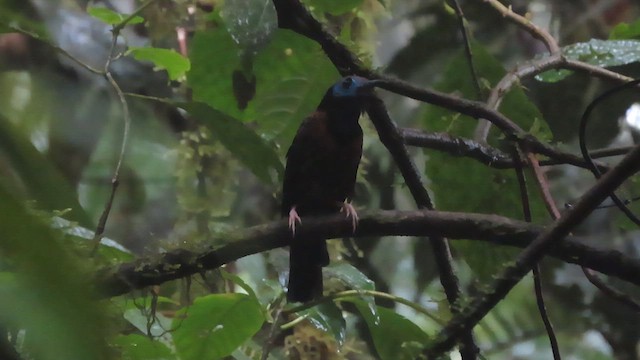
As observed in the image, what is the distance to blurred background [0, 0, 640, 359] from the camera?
6.04ft

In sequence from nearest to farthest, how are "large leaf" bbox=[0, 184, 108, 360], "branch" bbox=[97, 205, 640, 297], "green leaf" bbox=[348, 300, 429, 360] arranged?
"large leaf" bbox=[0, 184, 108, 360]
"branch" bbox=[97, 205, 640, 297]
"green leaf" bbox=[348, 300, 429, 360]

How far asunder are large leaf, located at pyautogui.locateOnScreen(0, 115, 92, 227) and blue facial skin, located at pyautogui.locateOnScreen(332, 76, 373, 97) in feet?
4.55

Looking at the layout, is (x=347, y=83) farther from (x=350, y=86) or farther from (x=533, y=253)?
(x=533, y=253)

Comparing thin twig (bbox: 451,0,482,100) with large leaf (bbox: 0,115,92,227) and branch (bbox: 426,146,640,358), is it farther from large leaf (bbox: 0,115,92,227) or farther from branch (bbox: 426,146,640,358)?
large leaf (bbox: 0,115,92,227)

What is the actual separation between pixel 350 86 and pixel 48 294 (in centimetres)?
167

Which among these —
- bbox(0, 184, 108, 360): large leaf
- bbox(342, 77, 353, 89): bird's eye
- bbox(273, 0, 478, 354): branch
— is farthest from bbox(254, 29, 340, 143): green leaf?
bbox(0, 184, 108, 360): large leaf

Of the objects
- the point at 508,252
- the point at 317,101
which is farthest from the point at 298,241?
the point at 317,101

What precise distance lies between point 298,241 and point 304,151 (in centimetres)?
74

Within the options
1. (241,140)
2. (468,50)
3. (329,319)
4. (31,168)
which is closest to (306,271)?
(329,319)

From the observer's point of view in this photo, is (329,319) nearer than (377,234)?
No

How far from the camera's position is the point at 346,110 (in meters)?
2.01

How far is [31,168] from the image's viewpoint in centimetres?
30

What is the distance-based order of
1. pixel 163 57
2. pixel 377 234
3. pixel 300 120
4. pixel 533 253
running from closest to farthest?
pixel 533 253
pixel 377 234
pixel 163 57
pixel 300 120

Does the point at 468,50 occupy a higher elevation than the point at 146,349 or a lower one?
Result: higher
